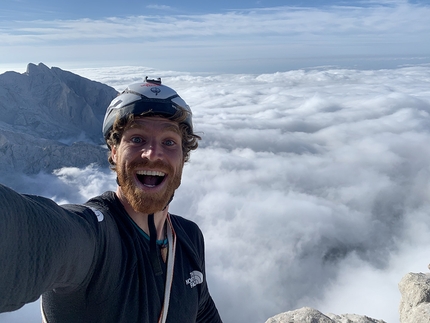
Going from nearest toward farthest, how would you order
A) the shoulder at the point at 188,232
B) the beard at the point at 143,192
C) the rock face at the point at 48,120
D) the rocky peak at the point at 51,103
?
1. the beard at the point at 143,192
2. the shoulder at the point at 188,232
3. the rock face at the point at 48,120
4. the rocky peak at the point at 51,103

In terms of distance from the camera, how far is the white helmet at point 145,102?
9.12 ft

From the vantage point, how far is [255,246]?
9569 centimetres

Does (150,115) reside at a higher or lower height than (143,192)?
higher

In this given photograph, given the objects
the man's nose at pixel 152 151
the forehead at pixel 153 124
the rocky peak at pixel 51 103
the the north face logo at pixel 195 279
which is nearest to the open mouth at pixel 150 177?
the man's nose at pixel 152 151

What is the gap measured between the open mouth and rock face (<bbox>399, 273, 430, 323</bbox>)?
759 cm

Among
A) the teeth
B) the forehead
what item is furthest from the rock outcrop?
the forehead

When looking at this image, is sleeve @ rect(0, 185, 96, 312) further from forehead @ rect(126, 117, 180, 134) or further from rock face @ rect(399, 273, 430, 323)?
rock face @ rect(399, 273, 430, 323)

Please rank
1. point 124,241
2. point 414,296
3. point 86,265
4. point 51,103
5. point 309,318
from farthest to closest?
point 51,103
point 414,296
point 309,318
point 124,241
point 86,265

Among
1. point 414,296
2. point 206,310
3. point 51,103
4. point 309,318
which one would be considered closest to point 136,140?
point 206,310

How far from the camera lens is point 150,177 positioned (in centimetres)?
262

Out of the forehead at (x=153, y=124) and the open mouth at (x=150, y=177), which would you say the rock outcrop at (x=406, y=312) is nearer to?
the open mouth at (x=150, y=177)

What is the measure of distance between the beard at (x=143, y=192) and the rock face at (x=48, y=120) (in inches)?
4142

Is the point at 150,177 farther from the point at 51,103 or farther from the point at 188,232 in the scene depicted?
the point at 51,103

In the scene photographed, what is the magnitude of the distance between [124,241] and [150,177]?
2.04ft
